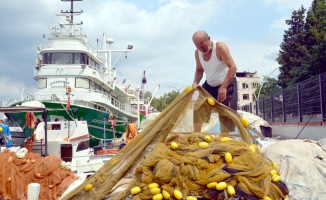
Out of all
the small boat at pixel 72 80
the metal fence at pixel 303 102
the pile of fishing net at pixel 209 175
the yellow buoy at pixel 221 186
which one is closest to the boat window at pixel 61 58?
the small boat at pixel 72 80

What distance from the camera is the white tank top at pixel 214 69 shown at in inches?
177

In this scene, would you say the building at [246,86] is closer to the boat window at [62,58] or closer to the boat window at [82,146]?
the boat window at [62,58]

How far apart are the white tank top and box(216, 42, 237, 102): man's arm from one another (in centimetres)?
11

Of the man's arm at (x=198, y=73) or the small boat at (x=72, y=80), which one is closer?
the man's arm at (x=198, y=73)

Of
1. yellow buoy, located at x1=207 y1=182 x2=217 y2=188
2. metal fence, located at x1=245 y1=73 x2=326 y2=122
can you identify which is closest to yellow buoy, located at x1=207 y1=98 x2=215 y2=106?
yellow buoy, located at x1=207 y1=182 x2=217 y2=188

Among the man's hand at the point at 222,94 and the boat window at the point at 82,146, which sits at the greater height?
the man's hand at the point at 222,94

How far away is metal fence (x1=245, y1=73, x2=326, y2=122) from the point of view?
32.0 feet

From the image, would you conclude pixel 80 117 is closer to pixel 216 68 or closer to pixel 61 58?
pixel 61 58

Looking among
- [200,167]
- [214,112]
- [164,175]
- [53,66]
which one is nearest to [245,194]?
[200,167]

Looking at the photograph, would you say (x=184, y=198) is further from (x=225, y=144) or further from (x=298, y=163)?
(x=298, y=163)

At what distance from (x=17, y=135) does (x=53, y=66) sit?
507 cm

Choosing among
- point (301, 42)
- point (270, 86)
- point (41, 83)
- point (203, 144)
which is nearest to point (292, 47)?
point (301, 42)

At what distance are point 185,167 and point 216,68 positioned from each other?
6.37 ft

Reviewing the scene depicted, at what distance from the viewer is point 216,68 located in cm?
457
